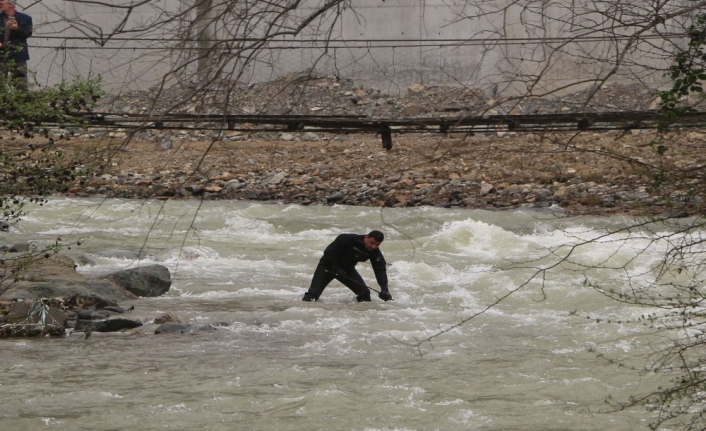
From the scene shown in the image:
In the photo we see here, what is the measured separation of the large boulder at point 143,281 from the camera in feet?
39.0

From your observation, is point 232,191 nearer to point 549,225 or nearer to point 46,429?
point 549,225

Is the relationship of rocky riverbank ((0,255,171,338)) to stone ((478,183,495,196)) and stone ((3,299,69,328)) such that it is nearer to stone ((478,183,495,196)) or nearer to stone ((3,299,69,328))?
stone ((3,299,69,328))

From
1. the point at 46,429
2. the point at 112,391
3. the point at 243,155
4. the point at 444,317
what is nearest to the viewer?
the point at 46,429

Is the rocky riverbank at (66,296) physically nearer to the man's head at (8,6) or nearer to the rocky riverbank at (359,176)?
the man's head at (8,6)

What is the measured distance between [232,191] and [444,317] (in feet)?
38.2

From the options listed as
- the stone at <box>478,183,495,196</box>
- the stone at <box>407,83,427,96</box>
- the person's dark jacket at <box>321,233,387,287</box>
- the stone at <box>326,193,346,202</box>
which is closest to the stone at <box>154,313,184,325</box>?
the person's dark jacket at <box>321,233,387,287</box>

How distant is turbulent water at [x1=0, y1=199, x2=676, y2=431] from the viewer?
23.3ft

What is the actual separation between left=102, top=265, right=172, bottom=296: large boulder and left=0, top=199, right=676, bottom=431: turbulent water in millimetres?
162

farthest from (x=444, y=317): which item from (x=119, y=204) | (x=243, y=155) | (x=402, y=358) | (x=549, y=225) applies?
(x=243, y=155)

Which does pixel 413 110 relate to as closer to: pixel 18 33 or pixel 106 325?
pixel 106 325

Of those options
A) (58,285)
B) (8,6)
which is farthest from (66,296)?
(8,6)

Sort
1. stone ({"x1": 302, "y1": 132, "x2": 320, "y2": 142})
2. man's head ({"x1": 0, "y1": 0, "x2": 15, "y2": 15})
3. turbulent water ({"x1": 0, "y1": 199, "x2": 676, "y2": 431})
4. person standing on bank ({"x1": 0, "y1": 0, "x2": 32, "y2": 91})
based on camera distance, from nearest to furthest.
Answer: man's head ({"x1": 0, "y1": 0, "x2": 15, "y2": 15}) < person standing on bank ({"x1": 0, "y1": 0, "x2": 32, "y2": 91}) < turbulent water ({"x1": 0, "y1": 199, "x2": 676, "y2": 431}) < stone ({"x1": 302, "y1": 132, "x2": 320, "y2": 142})

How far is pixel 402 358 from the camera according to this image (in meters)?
8.77

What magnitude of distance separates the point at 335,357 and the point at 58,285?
3734mm
